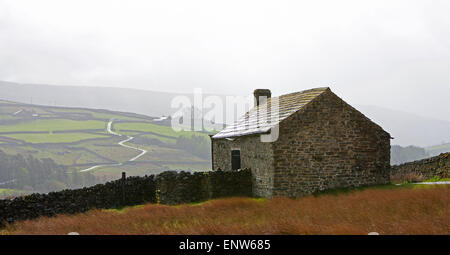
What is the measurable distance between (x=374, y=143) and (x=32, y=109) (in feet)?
607

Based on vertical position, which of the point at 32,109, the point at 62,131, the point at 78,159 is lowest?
the point at 78,159

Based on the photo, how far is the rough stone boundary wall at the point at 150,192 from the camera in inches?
730

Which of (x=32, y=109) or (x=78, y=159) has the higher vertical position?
(x=32, y=109)

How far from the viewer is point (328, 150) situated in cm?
1934

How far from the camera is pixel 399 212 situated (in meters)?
11.1

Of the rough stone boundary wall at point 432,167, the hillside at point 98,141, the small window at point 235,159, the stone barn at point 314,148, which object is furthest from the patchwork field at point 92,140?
the stone barn at point 314,148

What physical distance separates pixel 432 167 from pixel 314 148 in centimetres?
1000

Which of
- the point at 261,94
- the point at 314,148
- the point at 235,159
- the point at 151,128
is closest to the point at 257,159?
the point at 314,148

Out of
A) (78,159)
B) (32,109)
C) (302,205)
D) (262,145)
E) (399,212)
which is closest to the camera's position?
(399,212)

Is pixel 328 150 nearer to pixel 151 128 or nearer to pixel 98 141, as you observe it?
pixel 98 141

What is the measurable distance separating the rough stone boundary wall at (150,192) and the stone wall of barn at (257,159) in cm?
71
